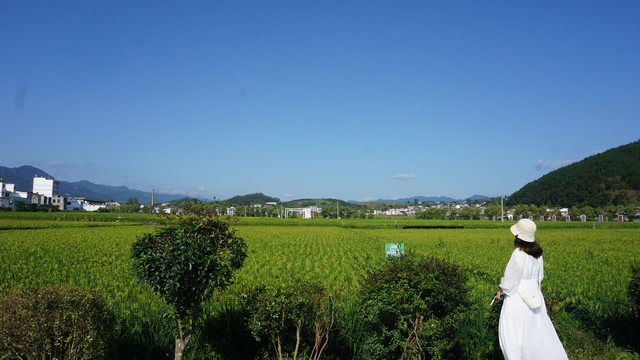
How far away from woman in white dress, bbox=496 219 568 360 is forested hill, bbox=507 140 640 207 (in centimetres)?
14985

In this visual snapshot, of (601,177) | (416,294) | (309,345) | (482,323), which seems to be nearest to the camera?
(416,294)

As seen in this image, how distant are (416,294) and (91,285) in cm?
1122

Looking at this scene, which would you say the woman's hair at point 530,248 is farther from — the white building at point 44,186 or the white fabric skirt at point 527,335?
the white building at point 44,186

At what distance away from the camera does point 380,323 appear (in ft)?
19.2

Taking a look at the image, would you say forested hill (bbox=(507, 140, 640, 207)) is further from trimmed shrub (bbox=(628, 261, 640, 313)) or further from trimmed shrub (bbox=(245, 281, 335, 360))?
trimmed shrub (bbox=(245, 281, 335, 360))

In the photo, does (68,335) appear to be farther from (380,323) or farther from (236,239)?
(380,323)

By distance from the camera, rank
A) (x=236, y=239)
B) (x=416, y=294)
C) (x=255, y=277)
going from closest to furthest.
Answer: (x=236, y=239), (x=416, y=294), (x=255, y=277)

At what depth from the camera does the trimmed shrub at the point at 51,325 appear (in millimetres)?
3982

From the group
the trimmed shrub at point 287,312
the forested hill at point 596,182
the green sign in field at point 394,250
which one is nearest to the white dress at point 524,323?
the green sign in field at point 394,250

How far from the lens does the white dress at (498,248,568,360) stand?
4.86m

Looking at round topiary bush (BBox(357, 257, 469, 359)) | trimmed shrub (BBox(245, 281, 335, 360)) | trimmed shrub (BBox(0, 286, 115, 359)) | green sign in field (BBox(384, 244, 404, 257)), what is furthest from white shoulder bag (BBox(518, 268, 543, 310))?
trimmed shrub (BBox(0, 286, 115, 359))

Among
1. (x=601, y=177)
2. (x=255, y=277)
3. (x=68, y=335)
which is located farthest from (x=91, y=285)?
(x=601, y=177)

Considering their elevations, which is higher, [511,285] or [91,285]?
[511,285]

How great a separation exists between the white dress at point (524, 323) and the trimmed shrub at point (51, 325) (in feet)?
17.1
